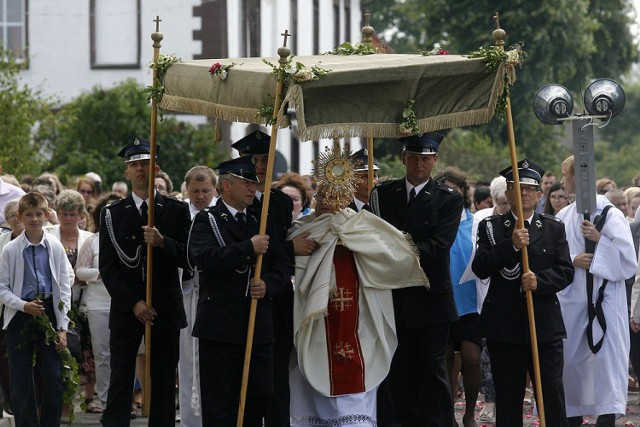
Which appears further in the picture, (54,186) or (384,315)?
(54,186)

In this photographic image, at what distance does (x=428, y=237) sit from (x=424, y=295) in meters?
0.41

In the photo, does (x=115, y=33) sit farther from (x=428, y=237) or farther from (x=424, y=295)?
(x=424, y=295)

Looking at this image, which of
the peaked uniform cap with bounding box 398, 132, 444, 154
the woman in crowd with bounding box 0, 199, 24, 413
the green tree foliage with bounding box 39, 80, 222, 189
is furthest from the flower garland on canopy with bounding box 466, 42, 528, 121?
the green tree foliage with bounding box 39, 80, 222, 189

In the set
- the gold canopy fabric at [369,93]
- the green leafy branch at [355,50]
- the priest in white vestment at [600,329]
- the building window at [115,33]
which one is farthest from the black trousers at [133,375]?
the building window at [115,33]

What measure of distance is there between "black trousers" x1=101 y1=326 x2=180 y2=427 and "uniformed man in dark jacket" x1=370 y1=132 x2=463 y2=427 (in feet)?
5.30

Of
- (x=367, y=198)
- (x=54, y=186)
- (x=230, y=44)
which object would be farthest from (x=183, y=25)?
(x=367, y=198)

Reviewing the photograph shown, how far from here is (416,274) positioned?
407 inches

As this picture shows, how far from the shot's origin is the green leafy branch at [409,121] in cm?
984

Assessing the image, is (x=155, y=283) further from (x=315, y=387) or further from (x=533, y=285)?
(x=533, y=285)

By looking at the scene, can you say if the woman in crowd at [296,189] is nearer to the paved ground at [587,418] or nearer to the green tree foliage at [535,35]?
the paved ground at [587,418]

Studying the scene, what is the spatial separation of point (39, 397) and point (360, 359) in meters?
2.85

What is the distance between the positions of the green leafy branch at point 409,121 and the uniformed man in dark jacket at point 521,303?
3.80 feet

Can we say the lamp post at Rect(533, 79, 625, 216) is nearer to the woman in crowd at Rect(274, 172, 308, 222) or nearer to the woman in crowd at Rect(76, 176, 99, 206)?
the woman in crowd at Rect(274, 172, 308, 222)

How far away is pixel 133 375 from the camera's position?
1095 cm
